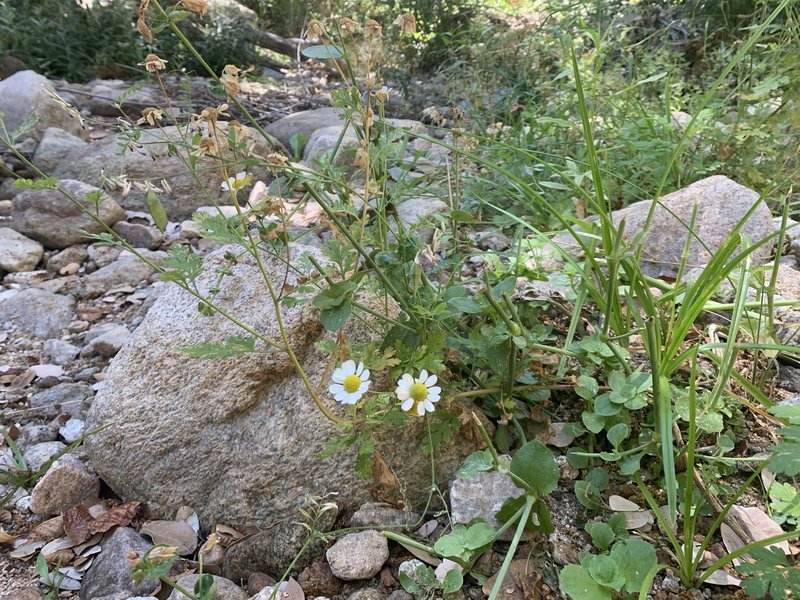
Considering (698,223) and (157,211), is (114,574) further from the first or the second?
(698,223)

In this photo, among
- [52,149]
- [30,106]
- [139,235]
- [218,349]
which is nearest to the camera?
[218,349]

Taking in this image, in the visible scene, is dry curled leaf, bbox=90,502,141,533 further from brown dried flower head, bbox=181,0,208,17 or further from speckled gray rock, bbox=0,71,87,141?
speckled gray rock, bbox=0,71,87,141

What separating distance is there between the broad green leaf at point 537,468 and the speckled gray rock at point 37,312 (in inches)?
76.6

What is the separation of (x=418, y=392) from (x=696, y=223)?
1421 mm

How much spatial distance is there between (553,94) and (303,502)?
2582 mm

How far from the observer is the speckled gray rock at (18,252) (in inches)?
113

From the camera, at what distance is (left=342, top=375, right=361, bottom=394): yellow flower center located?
1267mm

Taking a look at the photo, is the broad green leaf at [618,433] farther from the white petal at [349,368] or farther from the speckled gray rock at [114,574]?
the speckled gray rock at [114,574]

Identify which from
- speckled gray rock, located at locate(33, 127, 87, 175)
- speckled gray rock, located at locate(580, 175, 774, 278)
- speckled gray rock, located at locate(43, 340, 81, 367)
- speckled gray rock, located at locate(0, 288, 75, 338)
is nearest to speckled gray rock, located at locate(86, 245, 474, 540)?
speckled gray rock, located at locate(43, 340, 81, 367)

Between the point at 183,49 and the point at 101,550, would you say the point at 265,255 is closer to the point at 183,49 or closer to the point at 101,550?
the point at 101,550

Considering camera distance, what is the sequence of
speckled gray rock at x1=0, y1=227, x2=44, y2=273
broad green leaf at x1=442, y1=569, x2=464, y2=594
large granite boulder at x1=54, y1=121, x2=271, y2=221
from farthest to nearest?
large granite boulder at x1=54, y1=121, x2=271, y2=221
speckled gray rock at x1=0, y1=227, x2=44, y2=273
broad green leaf at x1=442, y1=569, x2=464, y2=594

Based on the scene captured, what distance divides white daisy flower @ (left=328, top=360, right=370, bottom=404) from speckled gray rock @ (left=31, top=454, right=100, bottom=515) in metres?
0.84

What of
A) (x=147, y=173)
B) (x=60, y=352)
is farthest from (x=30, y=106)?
(x=60, y=352)

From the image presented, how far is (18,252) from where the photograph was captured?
2.90 metres
